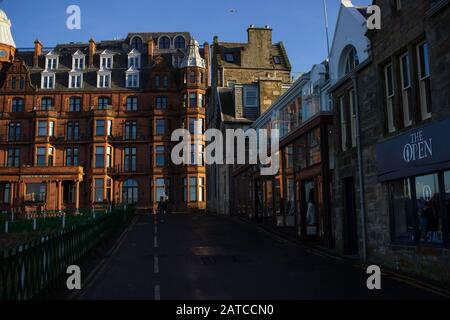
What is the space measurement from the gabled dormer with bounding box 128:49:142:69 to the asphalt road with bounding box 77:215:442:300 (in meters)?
48.7

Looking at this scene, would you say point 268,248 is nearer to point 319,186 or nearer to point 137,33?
point 319,186

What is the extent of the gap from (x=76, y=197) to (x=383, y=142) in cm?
4835

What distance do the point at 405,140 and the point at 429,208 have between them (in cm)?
190

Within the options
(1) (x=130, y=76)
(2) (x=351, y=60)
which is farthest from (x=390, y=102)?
(1) (x=130, y=76)

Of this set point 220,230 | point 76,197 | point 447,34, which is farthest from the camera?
point 76,197

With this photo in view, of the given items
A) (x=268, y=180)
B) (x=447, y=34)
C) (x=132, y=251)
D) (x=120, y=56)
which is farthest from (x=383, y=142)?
(x=120, y=56)

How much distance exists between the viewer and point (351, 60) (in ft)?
59.0

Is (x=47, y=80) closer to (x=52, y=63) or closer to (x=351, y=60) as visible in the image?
(x=52, y=63)

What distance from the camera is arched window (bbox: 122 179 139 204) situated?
6022 centimetres

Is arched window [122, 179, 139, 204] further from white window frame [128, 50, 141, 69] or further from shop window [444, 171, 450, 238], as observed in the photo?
shop window [444, 171, 450, 238]

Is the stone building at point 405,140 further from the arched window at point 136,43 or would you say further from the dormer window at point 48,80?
the arched window at point 136,43

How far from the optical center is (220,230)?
27109 millimetres

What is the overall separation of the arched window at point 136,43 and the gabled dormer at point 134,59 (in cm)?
361

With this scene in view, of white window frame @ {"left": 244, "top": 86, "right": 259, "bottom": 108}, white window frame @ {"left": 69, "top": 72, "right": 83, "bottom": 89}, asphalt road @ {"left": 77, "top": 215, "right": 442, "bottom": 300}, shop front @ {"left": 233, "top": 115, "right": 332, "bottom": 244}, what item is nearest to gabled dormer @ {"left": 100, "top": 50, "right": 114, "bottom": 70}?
white window frame @ {"left": 69, "top": 72, "right": 83, "bottom": 89}
